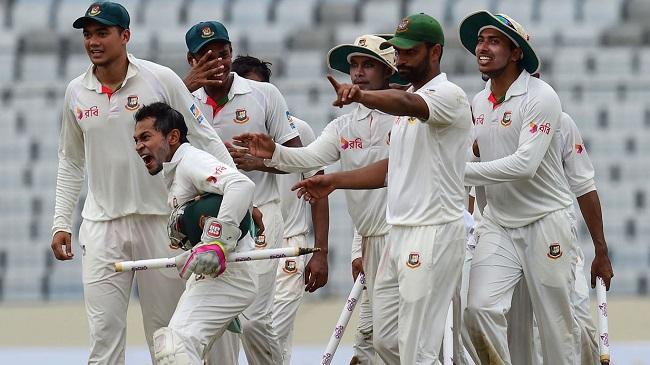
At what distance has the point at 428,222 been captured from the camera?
21.4 feet

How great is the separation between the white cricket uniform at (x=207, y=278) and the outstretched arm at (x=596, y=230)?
2356 millimetres

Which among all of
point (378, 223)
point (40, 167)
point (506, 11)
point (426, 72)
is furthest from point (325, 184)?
point (506, 11)

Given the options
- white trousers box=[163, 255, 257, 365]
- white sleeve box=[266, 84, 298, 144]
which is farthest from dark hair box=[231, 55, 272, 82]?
white trousers box=[163, 255, 257, 365]

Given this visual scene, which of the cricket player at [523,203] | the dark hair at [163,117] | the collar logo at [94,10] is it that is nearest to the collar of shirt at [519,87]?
the cricket player at [523,203]

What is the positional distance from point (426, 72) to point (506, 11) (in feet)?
35.7

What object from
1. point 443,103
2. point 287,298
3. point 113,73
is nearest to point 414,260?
point 443,103

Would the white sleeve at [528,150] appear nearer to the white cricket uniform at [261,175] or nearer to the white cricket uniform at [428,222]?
Answer: the white cricket uniform at [428,222]

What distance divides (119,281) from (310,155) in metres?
1.13

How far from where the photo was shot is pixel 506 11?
681 inches

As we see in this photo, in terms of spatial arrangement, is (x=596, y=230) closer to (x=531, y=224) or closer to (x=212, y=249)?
(x=531, y=224)

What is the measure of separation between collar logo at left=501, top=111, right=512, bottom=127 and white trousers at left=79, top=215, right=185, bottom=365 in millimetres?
1698

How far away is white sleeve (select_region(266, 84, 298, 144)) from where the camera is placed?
8055mm

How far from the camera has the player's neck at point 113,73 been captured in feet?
23.1

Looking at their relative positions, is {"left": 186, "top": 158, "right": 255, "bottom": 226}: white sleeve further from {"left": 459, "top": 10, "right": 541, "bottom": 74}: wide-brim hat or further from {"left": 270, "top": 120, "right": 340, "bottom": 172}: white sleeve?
{"left": 459, "top": 10, "right": 541, "bottom": 74}: wide-brim hat
